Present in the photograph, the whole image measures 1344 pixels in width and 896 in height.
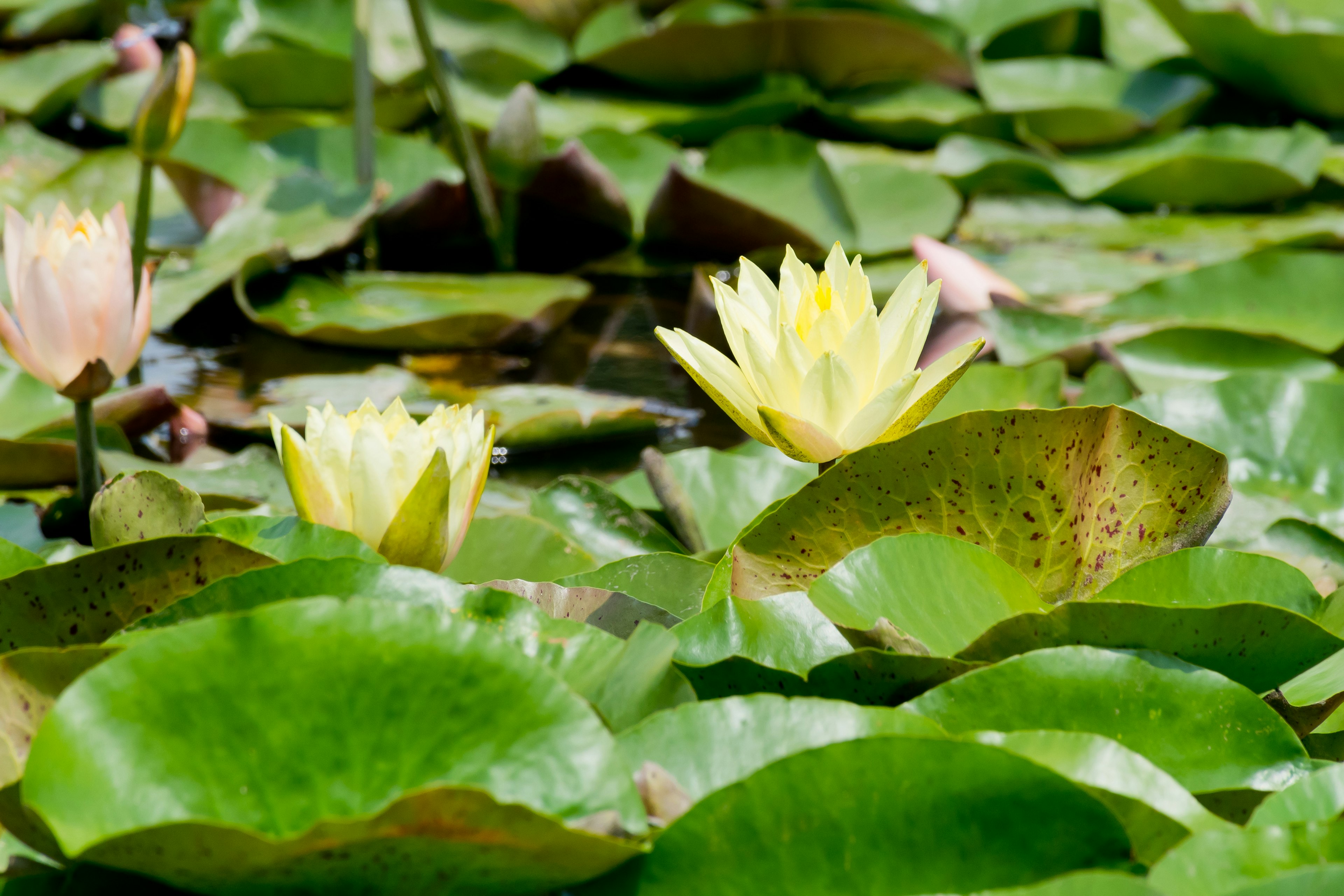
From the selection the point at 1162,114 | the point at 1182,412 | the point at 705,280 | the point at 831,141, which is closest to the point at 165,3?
the point at 831,141

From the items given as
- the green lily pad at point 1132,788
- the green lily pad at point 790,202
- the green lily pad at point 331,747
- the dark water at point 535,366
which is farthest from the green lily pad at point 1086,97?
the green lily pad at point 331,747

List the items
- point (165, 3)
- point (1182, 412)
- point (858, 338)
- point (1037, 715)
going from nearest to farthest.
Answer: point (1037, 715), point (858, 338), point (1182, 412), point (165, 3)

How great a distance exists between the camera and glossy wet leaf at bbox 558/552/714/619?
954 millimetres

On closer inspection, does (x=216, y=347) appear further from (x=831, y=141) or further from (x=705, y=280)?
(x=831, y=141)

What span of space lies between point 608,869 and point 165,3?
4.17m

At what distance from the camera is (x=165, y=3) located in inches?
158

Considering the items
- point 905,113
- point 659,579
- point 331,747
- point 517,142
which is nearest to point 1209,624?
point 659,579

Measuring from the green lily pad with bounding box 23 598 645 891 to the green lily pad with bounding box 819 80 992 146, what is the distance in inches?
111

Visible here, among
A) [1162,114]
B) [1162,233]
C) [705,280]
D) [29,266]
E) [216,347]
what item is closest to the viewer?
[29,266]

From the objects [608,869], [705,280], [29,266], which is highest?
[29,266]

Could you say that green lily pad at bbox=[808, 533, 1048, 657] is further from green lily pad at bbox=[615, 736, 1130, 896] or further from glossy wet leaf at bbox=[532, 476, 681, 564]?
glossy wet leaf at bbox=[532, 476, 681, 564]

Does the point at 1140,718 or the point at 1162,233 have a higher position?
the point at 1140,718

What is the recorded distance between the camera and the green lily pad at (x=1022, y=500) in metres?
0.90

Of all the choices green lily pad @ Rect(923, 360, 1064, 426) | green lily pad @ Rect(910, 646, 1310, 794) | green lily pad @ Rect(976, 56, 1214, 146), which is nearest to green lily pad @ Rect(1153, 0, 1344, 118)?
green lily pad @ Rect(976, 56, 1214, 146)
